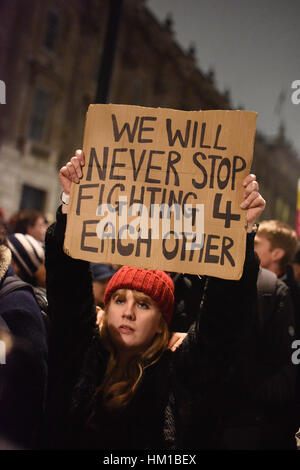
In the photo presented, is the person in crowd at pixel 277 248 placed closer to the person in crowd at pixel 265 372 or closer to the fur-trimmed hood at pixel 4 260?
the person in crowd at pixel 265 372

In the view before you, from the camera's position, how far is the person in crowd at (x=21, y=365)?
153 cm

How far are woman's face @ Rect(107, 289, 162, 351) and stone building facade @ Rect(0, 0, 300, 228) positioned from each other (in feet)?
38.7

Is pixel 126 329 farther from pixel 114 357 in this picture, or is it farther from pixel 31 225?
pixel 31 225

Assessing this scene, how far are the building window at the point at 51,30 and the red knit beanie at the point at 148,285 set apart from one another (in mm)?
16407

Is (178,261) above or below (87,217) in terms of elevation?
below

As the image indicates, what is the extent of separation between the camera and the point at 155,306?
6.27ft

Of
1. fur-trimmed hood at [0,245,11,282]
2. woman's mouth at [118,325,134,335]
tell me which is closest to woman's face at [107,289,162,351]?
woman's mouth at [118,325,134,335]

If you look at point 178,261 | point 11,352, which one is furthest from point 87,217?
point 11,352

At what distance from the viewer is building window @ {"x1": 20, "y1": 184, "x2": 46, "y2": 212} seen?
16062 millimetres

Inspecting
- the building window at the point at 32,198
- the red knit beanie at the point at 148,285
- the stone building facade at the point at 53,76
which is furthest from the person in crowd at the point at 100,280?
the building window at the point at 32,198

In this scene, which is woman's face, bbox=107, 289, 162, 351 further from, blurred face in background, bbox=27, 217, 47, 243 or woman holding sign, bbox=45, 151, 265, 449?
blurred face in background, bbox=27, 217, 47, 243

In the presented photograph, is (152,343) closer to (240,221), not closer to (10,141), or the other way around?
(240,221)
